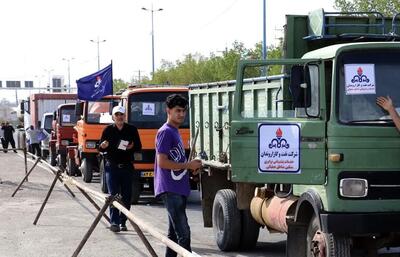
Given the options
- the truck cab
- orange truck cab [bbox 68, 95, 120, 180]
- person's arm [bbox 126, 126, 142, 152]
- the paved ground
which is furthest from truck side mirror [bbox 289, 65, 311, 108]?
the truck cab

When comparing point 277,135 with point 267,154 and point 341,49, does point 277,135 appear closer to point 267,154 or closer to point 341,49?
point 267,154

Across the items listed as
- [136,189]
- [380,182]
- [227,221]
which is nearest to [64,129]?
[136,189]

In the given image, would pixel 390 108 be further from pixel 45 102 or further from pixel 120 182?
pixel 45 102

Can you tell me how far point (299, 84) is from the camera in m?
6.43

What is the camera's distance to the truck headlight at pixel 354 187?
20.9ft

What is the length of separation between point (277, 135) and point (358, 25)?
1952 mm

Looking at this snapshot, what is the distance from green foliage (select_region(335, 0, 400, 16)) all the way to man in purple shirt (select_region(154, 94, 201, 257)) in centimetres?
1997

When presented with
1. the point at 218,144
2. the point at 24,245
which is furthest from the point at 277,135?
the point at 24,245

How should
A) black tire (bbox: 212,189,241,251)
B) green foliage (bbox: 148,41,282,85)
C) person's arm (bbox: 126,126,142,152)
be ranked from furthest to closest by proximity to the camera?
green foliage (bbox: 148,41,282,85) < person's arm (bbox: 126,126,142,152) < black tire (bbox: 212,189,241,251)

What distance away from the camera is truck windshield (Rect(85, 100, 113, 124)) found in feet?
60.5

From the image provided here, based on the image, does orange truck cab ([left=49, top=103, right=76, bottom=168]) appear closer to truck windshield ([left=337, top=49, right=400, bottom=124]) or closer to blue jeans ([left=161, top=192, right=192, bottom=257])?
blue jeans ([left=161, top=192, right=192, bottom=257])

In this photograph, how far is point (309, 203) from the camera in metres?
6.88

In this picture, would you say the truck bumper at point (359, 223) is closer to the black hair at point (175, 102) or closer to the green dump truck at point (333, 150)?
the green dump truck at point (333, 150)

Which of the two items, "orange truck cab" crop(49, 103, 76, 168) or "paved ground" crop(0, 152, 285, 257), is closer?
"paved ground" crop(0, 152, 285, 257)
